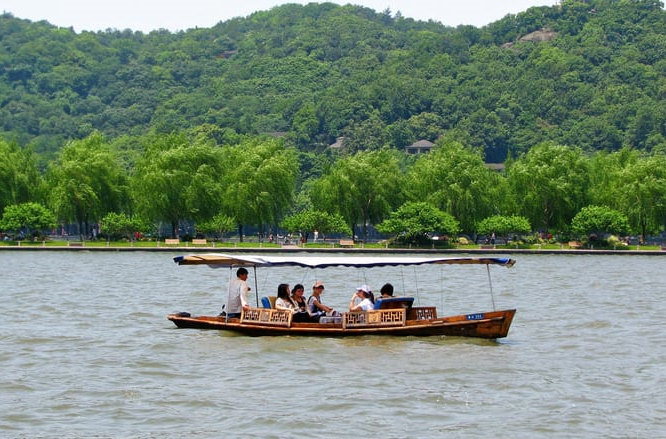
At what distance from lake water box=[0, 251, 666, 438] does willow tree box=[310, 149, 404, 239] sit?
174 ft

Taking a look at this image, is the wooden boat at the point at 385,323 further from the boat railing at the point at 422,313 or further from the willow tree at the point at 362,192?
the willow tree at the point at 362,192

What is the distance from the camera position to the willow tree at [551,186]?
95.8m

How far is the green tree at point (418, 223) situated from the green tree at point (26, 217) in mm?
26721

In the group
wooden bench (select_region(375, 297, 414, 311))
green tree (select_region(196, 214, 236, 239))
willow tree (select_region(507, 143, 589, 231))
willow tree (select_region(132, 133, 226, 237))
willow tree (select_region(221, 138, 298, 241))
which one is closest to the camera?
wooden bench (select_region(375, 297, 414, 311))

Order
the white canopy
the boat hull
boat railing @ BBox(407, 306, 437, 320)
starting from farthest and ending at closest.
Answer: the white canopy
boat railing @ BBox(407, 306, 437, 320)
the boat hull

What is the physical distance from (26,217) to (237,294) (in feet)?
203

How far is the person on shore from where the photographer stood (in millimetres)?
32938

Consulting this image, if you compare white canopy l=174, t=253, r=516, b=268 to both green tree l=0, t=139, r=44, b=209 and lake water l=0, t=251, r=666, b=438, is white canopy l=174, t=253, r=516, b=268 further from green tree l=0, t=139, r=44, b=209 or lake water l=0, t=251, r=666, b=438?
green tree l=0, t=139, r=44, b=209

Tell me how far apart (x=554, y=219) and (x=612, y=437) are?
257ft

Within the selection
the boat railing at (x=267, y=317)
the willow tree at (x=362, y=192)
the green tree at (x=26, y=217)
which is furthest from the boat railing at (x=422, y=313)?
the willow tree at (x=362, y=192)

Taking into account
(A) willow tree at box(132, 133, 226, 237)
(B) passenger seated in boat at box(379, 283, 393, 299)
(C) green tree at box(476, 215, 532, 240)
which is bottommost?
(B) passenger seated in boat at box(379, 283, 393, 299)

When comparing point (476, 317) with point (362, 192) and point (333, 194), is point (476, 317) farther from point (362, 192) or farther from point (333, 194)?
point (333, 194)

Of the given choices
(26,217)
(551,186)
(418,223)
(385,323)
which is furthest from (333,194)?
(385,323)

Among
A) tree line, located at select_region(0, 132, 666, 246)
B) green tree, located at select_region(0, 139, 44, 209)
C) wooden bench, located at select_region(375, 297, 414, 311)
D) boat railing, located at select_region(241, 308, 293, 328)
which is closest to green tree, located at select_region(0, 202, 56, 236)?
tree line, located at select_region(0, 132, 666, 246)
